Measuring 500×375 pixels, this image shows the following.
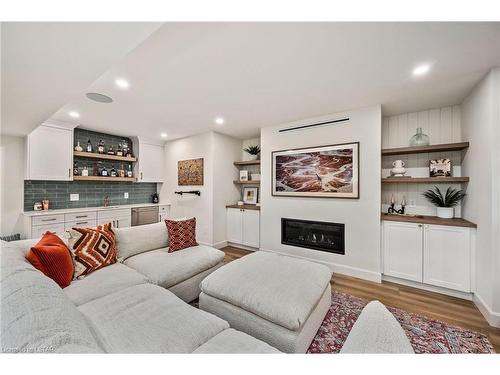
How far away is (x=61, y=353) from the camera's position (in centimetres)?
64

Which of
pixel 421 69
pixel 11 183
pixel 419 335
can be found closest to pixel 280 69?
pixel 421 69

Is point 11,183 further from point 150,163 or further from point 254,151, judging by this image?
point 254,151

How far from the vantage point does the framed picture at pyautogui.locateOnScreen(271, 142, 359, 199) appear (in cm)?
297

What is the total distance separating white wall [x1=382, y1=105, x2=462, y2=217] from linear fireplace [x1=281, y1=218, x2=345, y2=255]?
0.91 meters

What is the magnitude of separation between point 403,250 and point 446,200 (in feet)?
2.86

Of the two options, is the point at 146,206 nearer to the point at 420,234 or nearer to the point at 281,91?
the point at 281,91

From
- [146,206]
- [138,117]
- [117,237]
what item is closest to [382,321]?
[117,237]

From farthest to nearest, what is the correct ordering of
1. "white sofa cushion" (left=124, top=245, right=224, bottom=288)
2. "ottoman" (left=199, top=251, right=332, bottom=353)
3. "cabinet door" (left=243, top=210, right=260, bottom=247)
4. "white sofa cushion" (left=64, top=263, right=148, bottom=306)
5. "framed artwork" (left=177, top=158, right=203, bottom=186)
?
"framed artwork" (left=177, top=158, right=203, bottom=186)
"cabinet door" (left=243, top=210, right=260, bottom=247)
"white sofa cushion" (left=124, top=245, right=224, bottom=288)
"white sofa cushion" (left=64, top=263, right=148, bottom=306)
"ottoman" (left=199, top=251, right=332, bottom=353)

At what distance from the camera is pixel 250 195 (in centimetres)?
461

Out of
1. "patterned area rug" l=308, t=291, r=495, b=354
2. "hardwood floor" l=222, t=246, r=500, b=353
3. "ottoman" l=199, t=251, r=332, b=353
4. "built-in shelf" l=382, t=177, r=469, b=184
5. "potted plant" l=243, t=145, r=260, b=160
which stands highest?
"potted plant" l=243, t=145, r=260, b=160

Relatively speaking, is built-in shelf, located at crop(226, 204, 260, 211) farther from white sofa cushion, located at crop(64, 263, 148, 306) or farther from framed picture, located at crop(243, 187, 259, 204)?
white sofa cushion, located at crop(64, 263, 148, 306)

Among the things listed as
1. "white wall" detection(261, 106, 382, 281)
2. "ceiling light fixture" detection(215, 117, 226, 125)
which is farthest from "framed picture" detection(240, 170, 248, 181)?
"ceiling light fixture" detection(215, 117, 226, 125)

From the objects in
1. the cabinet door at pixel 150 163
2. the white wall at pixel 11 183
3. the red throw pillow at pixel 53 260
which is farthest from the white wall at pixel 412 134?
the white wall at pixel 11 183

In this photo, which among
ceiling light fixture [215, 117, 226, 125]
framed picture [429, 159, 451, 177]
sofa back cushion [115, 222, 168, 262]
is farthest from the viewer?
ceiling light fixture [215, 117, 226, 125]
